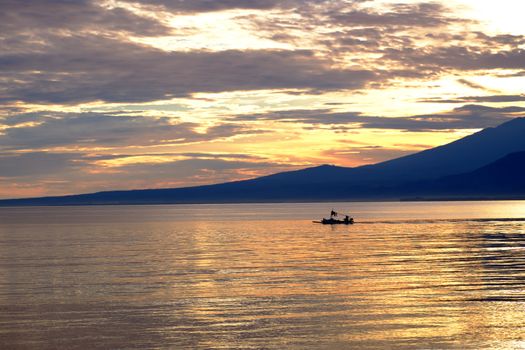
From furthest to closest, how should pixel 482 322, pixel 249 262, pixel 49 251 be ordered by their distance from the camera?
pixel 49 251 → pixel 249 262 → pixel 482 322

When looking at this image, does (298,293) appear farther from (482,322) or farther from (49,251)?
(49,251)

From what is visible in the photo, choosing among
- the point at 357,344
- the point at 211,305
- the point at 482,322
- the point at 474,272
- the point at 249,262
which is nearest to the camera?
the point at 357,344

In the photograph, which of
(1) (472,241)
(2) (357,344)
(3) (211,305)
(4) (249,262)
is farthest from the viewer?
(1) (472,241)

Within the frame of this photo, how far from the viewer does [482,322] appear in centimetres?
4028

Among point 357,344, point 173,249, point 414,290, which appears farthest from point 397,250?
point 357,344

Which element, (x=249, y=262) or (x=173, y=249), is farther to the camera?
(x=173, y=249)

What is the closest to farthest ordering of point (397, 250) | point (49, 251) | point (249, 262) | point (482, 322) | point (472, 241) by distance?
point (482, 322) → point (249, 262) → point (397, 250) → point (49, 251) → point (472, 241)

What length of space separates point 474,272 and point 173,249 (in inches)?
1654

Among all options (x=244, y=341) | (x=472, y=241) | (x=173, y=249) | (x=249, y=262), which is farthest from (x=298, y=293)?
(x=472, y=241)

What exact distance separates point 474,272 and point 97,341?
34544mm

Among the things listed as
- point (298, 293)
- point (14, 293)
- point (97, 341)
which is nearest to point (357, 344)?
point (97, 341)

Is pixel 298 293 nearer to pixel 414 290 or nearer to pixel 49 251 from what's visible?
pixel 414 290

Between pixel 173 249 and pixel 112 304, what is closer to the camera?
pixel 112 304

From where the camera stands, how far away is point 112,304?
155ft
